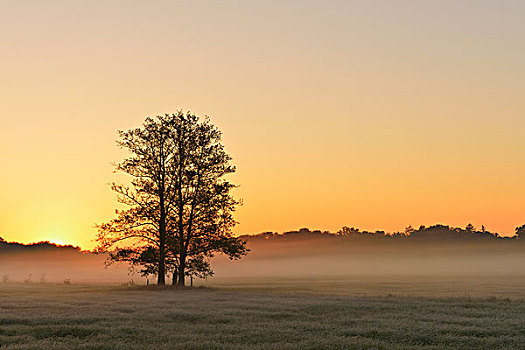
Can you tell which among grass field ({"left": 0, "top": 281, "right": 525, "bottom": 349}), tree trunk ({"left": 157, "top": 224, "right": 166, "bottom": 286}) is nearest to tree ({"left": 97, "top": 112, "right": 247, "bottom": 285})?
tree trunk ({"left": 157, "top": 224, "right": 166, "bottom": 286})

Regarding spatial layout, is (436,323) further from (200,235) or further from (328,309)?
(200,235)

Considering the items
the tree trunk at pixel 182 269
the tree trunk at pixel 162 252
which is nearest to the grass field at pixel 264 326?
the tree trunk at pixel 162 252

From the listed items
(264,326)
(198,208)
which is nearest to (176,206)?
(198,208)

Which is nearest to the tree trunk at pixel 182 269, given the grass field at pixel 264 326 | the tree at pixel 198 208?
the tree at pixel 198 208

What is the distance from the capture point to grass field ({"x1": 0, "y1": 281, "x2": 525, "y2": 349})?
1972 cm

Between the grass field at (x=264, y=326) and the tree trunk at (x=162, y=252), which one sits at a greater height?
the tree trunk at (x=162, y=252)

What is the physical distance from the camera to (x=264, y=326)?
2381cm

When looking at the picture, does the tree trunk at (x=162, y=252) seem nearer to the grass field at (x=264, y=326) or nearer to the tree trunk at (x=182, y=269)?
the tree trunk at (x=182, y=269)

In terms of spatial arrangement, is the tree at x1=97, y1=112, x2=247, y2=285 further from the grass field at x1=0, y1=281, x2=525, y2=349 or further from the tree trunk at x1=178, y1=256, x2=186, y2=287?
the grass field at x1=0, y1=281, x2=525, y2=349

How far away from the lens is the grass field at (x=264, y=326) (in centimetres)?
1972

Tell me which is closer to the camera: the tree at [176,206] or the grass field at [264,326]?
the grass field at [264,326]

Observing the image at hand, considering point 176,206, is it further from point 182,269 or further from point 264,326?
point 264,326

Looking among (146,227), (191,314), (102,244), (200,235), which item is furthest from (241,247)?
(191,314)

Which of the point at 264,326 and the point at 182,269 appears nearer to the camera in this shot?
the point at 264,326
